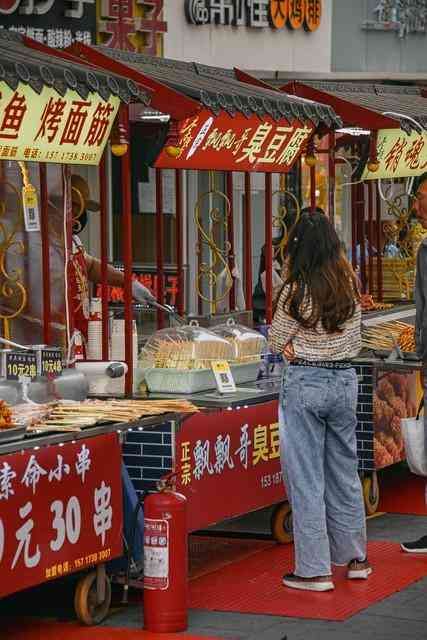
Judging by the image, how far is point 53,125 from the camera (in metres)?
8.13

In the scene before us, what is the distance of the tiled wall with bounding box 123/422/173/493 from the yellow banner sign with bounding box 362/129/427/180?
171 inches

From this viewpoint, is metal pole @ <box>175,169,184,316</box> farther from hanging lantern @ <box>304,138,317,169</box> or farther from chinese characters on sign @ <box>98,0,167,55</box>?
chinese characters on sign @ <box>98,0,167,55</box>

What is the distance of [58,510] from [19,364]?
1.16 meters

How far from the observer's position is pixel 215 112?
9508 mm

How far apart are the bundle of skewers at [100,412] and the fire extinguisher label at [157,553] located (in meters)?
0.59

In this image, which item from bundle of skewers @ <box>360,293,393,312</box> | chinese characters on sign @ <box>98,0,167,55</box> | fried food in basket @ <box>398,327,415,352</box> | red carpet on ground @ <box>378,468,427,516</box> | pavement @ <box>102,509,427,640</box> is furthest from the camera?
chinese characters on sign @ <box>98,0,167,55</box>

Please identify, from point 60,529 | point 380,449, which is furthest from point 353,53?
point 60,529

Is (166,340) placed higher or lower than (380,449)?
higher

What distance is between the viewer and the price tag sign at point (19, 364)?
328 inches

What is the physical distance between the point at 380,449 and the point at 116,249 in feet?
33.3

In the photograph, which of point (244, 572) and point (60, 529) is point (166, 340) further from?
point (60, 529)

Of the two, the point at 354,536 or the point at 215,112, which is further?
the point at 215,112

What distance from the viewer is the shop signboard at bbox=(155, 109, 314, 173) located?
9664 mm

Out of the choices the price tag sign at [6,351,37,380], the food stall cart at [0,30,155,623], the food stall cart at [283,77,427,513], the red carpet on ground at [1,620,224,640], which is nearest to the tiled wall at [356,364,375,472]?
the food stall cart at [283,77,427,513]
